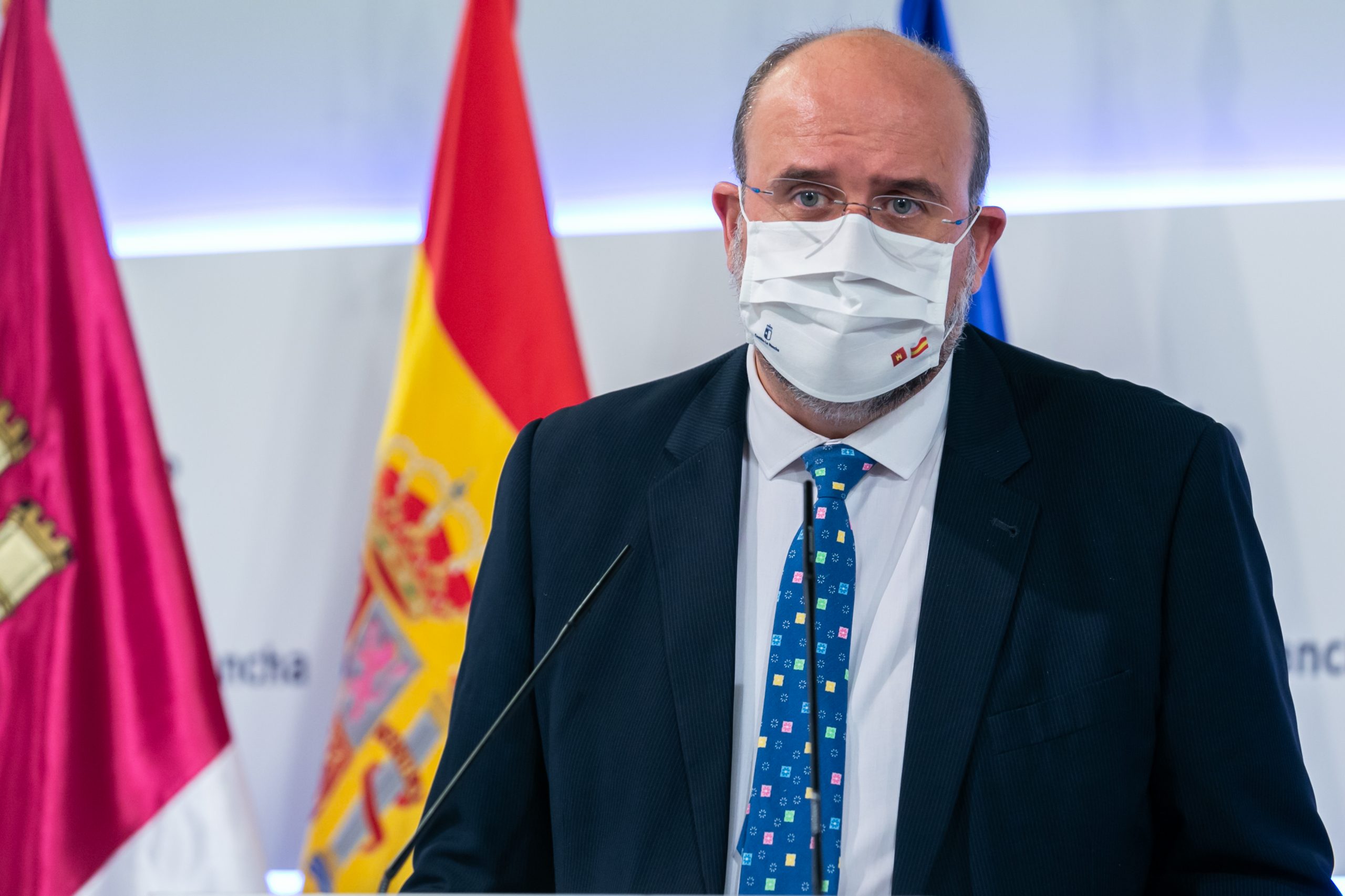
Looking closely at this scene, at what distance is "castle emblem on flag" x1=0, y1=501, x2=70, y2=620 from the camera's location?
2.19 meters

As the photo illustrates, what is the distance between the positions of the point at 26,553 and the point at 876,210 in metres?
1.72

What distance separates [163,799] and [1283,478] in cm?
226

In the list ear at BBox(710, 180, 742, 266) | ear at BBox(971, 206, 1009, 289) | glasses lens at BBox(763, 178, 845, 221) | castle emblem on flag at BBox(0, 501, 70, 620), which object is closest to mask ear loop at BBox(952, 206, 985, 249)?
ear at BBox(971, 206, 1009, 289)

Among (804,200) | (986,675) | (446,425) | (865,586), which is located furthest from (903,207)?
(446,425)

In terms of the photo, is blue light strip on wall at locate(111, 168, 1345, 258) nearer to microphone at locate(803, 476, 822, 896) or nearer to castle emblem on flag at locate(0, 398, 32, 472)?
castle emblem on flag at locate(0, 398, 32, 472)

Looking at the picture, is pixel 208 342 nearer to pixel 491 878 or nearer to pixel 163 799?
pixel 163 799

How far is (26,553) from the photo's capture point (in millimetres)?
2209

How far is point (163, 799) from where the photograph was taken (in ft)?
7.11

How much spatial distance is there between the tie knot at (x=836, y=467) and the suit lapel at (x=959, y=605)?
11 cm

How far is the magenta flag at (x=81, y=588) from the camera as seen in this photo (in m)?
2.15

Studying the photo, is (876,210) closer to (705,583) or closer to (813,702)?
(705,583)

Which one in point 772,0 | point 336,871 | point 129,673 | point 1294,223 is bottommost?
point 336,871

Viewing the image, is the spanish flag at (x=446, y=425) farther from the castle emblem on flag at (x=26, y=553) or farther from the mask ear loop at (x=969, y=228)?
the mask ear loop at (x=969, y=228)

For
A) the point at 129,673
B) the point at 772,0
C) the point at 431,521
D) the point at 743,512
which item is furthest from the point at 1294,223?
the point at 129,673
